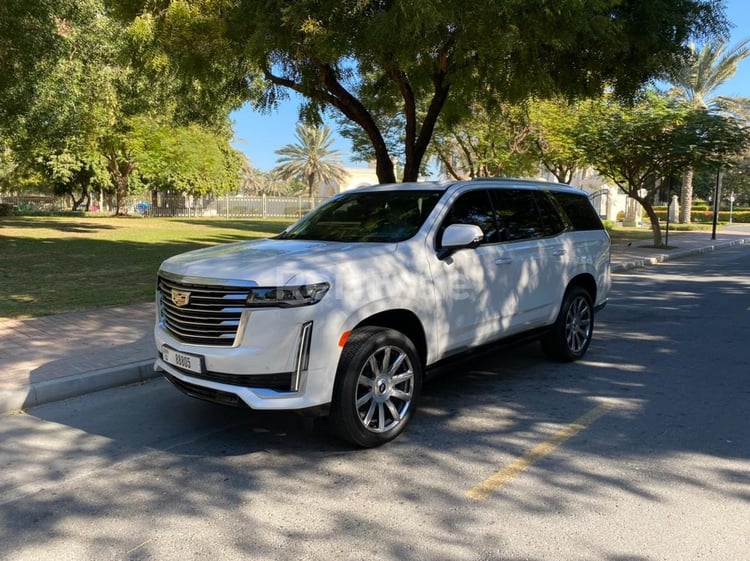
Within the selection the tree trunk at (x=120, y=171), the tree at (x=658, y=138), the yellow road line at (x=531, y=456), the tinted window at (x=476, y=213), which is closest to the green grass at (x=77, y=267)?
the tinted window at (x=476, y=213)

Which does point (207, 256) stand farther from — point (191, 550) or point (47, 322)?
point (47, 322)

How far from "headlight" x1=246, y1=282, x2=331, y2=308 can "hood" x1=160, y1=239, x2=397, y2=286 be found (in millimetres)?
34

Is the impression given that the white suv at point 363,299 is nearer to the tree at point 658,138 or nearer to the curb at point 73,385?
the curb at point 73,385

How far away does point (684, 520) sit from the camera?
135 inches

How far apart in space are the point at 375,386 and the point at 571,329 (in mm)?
3124

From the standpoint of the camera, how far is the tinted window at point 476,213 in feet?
17.3

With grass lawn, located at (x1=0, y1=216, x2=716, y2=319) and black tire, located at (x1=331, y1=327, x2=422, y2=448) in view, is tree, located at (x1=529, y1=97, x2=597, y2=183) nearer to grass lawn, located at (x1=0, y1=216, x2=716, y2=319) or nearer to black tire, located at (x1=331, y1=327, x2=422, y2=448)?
grass lawn, located at (x1=0, y1=216, x2=716, y2=319)

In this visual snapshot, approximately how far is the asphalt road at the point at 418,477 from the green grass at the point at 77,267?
4.30m

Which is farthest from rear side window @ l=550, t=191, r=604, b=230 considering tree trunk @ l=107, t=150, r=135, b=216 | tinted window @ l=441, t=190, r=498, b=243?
tree trunk @ l=107, t=150, r=135, b=216

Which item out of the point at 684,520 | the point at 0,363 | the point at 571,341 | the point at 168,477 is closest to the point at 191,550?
the point at 168,477

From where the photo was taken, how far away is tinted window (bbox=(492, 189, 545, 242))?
574 centimetres

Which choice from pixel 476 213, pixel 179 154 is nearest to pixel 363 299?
pixel 476 213

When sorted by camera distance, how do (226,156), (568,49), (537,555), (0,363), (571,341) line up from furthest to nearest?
(226,156) < (568,49) < (571,341) < (0,363) < (537,555)

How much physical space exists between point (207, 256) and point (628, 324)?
21.4 ft
